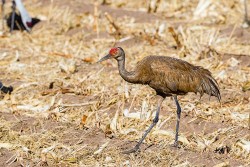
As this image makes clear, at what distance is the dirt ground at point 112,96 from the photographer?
19.6ft

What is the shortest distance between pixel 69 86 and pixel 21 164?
8.88ft

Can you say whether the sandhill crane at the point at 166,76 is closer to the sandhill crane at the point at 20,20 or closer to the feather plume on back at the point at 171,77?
the feather plume on back at the point at 171,77

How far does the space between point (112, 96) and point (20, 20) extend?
5.79 metres

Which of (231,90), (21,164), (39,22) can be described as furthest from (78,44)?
(21,164)

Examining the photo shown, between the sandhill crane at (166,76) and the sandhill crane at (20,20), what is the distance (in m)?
6.13

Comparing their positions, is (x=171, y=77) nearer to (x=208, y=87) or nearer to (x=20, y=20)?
(x=208, y=87)

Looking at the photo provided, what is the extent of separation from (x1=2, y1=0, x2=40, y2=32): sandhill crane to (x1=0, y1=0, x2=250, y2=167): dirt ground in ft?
0.55

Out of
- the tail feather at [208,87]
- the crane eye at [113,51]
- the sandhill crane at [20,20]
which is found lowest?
the sandhill crane at [20,20]

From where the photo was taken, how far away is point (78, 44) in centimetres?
1082

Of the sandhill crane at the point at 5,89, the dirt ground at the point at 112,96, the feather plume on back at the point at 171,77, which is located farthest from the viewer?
the sandhill crane at the point at 5,89

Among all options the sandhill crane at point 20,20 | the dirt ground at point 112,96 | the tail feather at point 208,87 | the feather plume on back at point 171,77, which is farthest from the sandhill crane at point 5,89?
the sandhill crane at point 20,20

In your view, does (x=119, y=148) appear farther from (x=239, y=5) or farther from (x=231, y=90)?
(x=239, y=5)

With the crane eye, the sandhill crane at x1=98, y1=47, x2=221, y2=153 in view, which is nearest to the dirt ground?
the sandhill crane at x1=98, y1=47, x2=221, y2=153

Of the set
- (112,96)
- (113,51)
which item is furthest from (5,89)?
(113,51)
